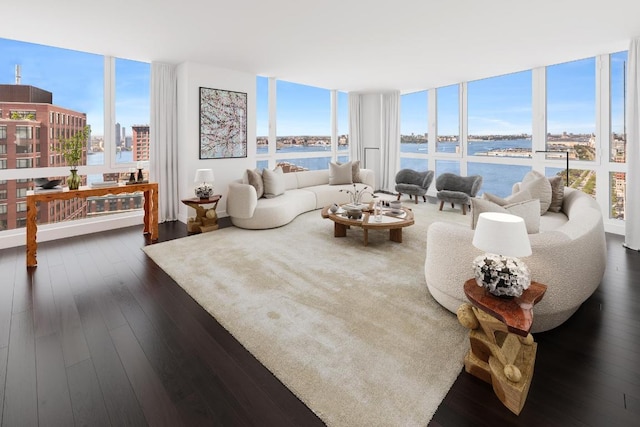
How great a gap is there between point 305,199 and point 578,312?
4381 millimetres

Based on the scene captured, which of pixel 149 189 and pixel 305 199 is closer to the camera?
pixel 149 189

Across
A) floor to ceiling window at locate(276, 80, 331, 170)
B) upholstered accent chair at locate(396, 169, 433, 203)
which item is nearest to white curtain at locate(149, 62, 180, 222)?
floor to ceiling window at locate(276, 80, 331, 170)

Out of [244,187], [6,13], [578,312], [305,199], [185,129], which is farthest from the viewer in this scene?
[305,199]

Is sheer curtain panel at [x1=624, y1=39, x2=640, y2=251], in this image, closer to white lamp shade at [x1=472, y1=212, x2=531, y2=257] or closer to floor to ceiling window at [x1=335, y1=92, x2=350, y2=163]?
white lamp shade at [x1=472, y1=212, x2=531, y2=257]

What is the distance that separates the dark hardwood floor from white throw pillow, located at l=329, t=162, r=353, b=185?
4.56m

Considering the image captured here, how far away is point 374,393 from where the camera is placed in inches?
70.6

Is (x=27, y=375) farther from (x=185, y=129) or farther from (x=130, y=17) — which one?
(x=185, y=129)

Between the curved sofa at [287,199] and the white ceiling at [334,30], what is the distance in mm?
2070

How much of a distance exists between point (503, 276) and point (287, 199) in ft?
13.8

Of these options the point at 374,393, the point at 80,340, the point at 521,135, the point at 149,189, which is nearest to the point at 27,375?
the point at 80,340

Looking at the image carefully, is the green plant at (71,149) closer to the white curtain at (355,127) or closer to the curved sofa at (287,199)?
the curved sofa at (287,199)

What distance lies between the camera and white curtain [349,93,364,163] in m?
8.76

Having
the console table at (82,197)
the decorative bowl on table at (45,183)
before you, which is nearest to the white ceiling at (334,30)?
the decorative bowl on table at (45,183)

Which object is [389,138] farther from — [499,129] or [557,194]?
[557,194]
